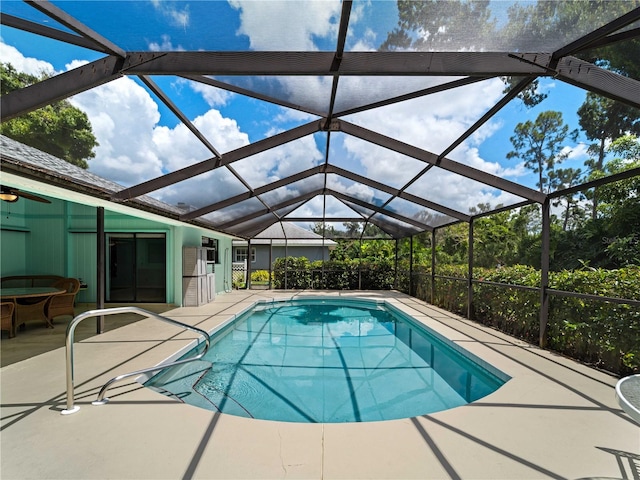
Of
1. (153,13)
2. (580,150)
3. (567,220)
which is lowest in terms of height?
(567,220)

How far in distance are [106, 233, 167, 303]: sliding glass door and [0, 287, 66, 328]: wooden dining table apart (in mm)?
3645

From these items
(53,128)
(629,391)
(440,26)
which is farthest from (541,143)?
(53,128)

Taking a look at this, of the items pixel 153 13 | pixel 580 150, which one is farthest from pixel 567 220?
pixel 153 13

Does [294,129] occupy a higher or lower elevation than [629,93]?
higher

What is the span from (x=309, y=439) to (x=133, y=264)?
9651mm

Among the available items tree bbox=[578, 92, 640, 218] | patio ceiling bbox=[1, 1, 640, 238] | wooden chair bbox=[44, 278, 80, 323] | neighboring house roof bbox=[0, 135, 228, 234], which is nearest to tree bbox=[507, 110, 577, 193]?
patio ceiling bbox=[1, 1, 640, 238]

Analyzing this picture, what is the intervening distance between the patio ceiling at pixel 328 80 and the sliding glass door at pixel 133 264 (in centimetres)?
338

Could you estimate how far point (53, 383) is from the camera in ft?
12.7

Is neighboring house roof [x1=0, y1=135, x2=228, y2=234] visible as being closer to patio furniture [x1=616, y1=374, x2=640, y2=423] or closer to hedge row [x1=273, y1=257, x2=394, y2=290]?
patio furniture [x1=616, y1=374, x2=640, y2=423]

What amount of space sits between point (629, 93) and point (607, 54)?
0.46 m

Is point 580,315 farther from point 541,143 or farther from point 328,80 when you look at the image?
point 328,80

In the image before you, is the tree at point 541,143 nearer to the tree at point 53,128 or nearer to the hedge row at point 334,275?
the tree at point 53,128

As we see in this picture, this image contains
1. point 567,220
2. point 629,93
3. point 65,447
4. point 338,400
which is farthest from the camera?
point 567,220

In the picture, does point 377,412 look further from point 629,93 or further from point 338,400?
point 629,93
